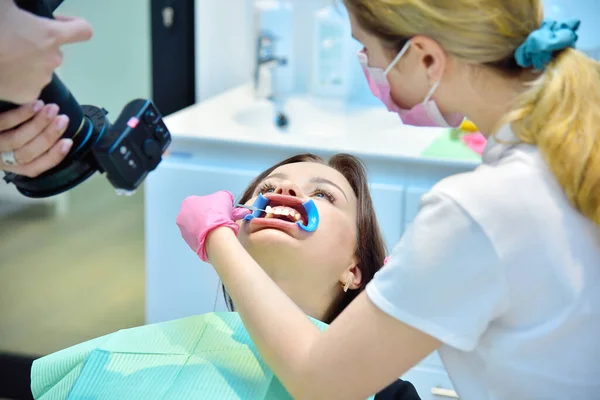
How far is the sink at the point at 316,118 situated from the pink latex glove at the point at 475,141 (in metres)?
0.31

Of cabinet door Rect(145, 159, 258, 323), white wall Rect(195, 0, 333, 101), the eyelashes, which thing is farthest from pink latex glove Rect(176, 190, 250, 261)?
white wall Rect(195, 0, 333, 101)

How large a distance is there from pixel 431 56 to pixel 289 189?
1.50ft

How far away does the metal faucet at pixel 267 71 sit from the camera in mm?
2609

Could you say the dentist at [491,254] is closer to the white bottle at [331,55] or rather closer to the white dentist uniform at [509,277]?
the white dentist uniform at [509,277]

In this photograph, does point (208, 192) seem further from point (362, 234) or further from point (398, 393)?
point (398, 393)

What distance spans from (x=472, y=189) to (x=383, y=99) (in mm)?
329

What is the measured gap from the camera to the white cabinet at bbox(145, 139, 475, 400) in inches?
83.9

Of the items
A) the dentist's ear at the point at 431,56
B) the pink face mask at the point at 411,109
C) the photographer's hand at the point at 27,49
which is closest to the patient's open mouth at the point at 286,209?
the pink face mask at the point at 411,109

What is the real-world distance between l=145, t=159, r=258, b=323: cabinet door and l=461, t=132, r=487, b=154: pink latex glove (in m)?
0.65

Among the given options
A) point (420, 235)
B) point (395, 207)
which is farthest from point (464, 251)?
point (395, 207)

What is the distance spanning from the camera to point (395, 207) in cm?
214

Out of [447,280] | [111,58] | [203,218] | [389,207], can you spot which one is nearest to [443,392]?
[389,207]

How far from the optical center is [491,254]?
0.95 meters

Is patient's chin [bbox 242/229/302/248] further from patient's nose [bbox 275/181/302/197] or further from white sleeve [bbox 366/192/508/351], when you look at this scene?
white sleeve [bbox 366/192/508/351]
